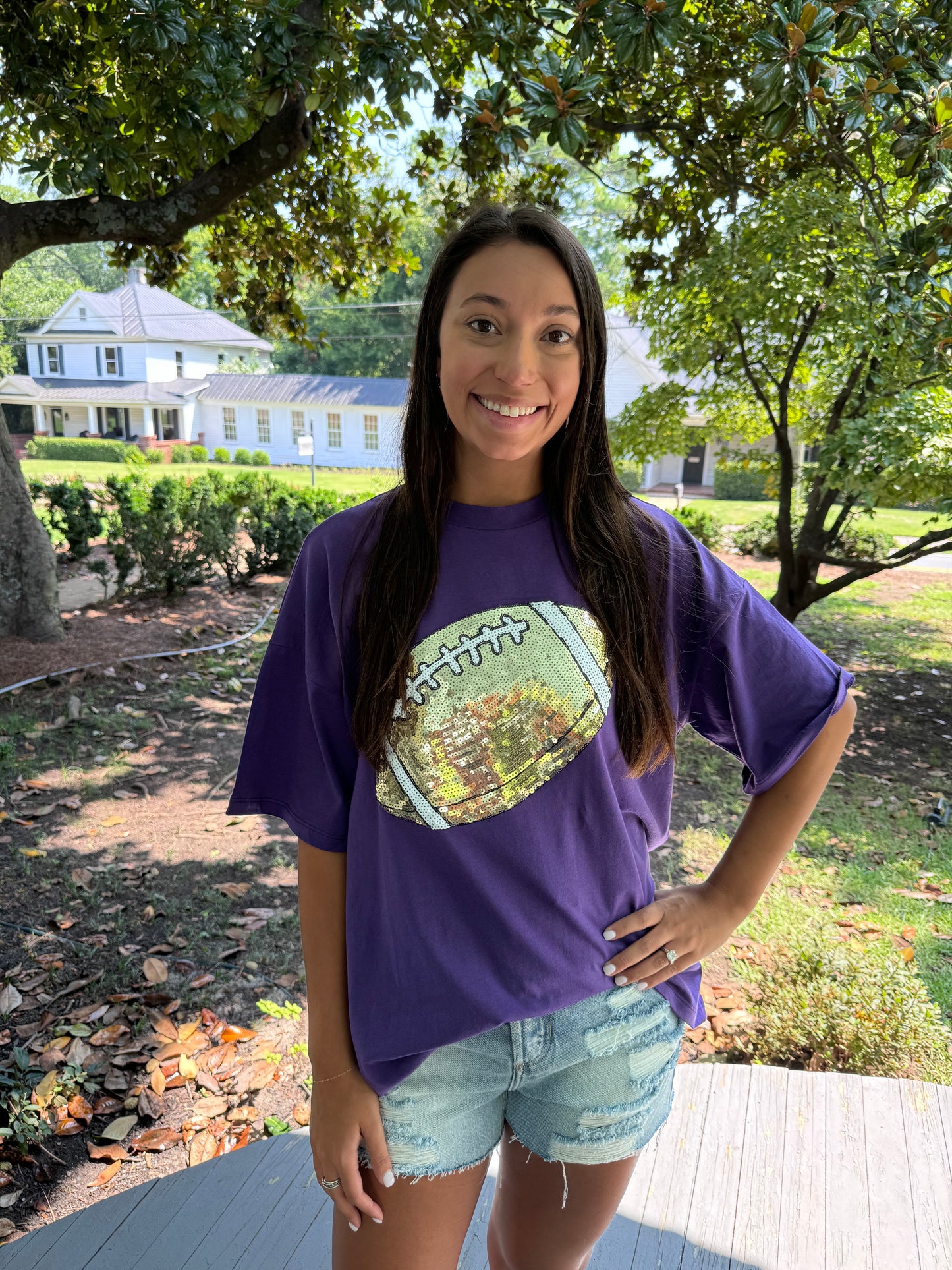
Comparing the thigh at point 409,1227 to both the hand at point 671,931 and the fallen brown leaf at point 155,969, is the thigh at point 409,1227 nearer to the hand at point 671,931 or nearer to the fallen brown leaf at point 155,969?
the hand at point 671,931

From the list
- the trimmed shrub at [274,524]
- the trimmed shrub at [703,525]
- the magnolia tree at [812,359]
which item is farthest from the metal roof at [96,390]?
the magnolia tree at [812,359]

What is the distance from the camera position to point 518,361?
1.29 m

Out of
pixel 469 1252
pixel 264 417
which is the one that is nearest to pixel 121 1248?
pixel 469 1252

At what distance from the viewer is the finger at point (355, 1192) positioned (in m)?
1.26

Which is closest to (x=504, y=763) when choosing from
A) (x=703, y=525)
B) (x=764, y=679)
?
(x=764, y=679)

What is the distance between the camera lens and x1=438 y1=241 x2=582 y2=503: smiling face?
4.31ft

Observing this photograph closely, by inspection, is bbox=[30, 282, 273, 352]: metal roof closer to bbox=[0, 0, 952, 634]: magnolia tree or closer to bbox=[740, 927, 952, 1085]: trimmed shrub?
bbox=[0, 0, 952, 634]: magnolia tree

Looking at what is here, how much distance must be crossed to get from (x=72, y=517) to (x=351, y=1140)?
10372 mm

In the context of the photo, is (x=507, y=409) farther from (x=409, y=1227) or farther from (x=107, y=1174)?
(x=107, y=1174)

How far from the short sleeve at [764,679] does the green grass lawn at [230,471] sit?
75.3 ft

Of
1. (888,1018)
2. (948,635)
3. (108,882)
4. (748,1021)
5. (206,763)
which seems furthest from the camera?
(948,635)

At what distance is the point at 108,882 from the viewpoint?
13.8 feet

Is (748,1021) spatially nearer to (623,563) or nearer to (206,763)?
(623,563)

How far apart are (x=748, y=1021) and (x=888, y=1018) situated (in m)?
0.54
